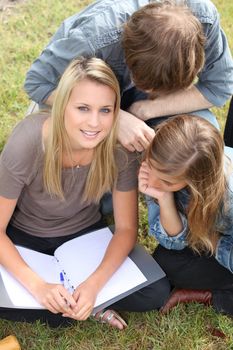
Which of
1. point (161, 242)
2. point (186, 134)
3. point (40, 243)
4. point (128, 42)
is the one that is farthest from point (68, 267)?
point (128, 42)

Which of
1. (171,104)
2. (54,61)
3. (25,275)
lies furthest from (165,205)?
(54,61)

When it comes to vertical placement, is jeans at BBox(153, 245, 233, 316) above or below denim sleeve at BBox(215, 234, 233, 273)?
below

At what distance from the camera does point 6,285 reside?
6.27ft

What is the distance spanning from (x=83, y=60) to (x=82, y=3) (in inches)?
78.9

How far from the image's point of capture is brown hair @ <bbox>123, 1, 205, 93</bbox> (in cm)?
179

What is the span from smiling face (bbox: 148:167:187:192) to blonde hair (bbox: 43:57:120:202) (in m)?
0.16

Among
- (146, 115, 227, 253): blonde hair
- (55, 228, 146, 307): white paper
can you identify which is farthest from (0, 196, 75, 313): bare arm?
(146, 115, 227, 253): blonde hair

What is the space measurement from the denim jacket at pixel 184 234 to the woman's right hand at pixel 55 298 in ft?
1.37

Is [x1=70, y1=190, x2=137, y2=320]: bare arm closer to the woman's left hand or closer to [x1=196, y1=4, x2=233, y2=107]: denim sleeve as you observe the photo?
the woman's left hand

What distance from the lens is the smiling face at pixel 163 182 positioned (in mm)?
1807

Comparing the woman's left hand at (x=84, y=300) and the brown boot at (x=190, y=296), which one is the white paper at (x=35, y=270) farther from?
the brown boot at (x=190, y=296)

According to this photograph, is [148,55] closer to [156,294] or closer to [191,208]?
[191,208]

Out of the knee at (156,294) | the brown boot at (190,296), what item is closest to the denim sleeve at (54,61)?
the knee at (156,294)

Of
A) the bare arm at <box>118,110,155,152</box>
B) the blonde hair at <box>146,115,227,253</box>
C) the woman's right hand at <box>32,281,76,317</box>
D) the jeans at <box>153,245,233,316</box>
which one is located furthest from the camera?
the jeans at <box>153,245,233,316</box>
